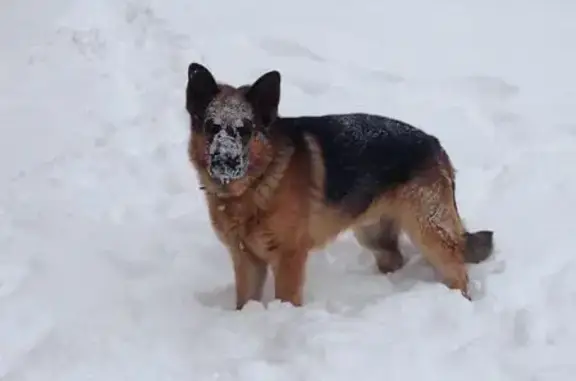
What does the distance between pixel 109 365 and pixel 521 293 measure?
2.25 m

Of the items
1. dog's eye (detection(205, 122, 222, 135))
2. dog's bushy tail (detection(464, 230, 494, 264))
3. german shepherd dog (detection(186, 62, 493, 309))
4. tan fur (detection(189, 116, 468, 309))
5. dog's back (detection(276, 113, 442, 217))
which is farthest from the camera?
dog's bushy tail (detection(464, 230, 494, 264))

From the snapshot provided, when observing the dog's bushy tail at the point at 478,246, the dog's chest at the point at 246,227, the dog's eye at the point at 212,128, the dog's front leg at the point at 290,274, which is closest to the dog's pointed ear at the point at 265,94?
the dog's eye at the point at 212,128

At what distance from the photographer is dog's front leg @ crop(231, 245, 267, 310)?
505 centimetres

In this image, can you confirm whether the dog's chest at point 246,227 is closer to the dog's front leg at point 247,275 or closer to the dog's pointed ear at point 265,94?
the dog's front leg at point 247,275

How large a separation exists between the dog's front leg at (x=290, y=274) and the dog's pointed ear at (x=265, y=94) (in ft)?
2.60

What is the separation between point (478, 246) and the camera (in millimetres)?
5312

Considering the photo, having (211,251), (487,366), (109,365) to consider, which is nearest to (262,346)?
(109,365)

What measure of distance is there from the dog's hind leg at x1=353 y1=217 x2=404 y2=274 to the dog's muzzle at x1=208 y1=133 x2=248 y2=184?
1.29 metres

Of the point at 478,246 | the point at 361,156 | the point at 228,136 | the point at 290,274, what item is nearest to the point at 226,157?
the point at 228,136

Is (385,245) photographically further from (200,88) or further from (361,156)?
(200,88)

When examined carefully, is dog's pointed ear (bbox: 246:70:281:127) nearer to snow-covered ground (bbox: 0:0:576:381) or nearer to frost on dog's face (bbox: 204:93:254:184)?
frost on dog's face (bbox: 204:93:254:184)

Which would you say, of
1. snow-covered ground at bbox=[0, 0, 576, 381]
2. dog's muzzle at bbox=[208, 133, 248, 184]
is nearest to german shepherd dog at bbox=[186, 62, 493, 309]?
dog's muzzle at bbox=[208, 133, 248, 184]

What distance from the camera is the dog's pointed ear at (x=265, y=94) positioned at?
461 cm

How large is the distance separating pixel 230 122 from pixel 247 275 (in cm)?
104
